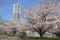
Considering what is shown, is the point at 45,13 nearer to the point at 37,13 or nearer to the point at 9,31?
the point at 37,13

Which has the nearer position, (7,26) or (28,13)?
(28,13)

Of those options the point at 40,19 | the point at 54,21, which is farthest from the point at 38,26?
the point at 54,21

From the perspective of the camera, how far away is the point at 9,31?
46125mm

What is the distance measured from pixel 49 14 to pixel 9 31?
81.9 feet

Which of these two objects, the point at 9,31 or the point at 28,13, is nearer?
the point at 28,13

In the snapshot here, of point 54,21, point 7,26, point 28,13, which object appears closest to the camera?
point 54,21

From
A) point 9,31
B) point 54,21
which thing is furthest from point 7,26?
point 54,21

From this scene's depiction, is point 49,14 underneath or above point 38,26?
above

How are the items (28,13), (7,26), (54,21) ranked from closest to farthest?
(54,21) < (28,13) < (7,26)

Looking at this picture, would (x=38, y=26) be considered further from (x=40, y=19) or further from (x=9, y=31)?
(x=9, y=31)

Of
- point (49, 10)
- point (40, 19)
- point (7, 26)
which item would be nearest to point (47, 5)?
point (49, 10)

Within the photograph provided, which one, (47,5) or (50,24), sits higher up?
(47,5)

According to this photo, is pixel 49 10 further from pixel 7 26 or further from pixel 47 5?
pixel 7 26

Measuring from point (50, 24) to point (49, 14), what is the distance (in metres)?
1.63
